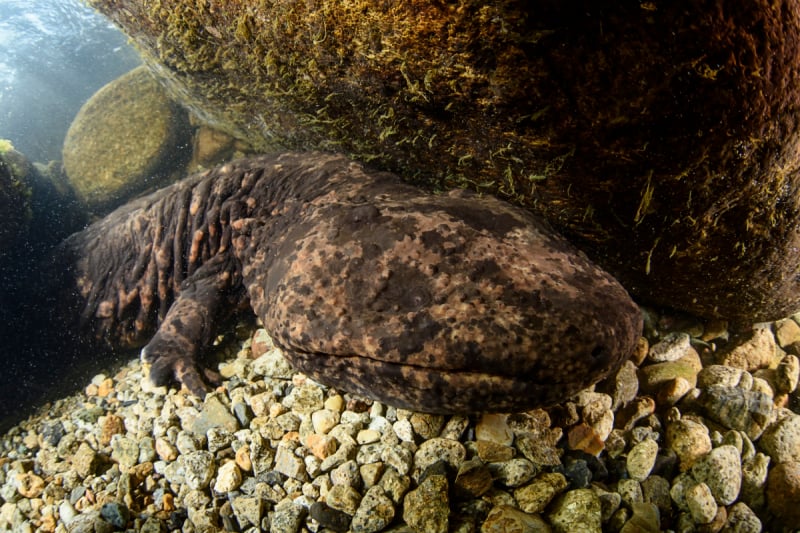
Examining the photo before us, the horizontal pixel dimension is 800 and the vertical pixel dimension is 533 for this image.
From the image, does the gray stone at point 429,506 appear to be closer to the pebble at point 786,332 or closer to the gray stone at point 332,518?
the gray stone at point 332,518

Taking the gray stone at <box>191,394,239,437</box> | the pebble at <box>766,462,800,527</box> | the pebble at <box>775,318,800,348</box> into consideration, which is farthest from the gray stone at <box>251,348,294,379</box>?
the pebble at <box>775,318,800,348</box>

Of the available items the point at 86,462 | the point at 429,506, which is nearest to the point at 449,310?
the point at 429,506

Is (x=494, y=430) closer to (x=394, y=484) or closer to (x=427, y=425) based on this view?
(x=427, y=425)

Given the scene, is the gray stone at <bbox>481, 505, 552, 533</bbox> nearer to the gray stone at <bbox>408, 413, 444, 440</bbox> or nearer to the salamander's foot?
the gray stone at <bbox>408, 413, 444, 440</bbox>

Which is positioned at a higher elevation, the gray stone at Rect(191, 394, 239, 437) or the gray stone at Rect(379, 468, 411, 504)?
the gray stone at Rect(379, 468, 411, 504)

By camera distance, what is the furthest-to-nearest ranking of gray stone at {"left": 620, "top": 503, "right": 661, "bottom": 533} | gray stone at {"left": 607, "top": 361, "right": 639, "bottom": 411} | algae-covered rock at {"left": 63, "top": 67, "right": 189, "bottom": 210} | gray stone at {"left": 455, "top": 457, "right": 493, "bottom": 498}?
1. algae-covered rock at {"left": 63, "top": 67, "right": 189, "bottom": 210}
2. gray stone at {"left": 607, "top": 361, "right": 639, "bottom": 411}
3. gray stone at {"left": 455, "top": 457, "right": 493, "bottom": 498}
4. gray stone at {"left": 620, "top": 503, "right": 661, "bottom": 533}

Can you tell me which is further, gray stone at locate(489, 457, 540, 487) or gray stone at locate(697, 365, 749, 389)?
gray stone at locate(697, 365, 749, 389)

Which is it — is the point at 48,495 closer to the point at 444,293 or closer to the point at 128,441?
the point at 128,441

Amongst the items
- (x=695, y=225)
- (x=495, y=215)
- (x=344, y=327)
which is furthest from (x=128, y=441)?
(x=695, y=225)
